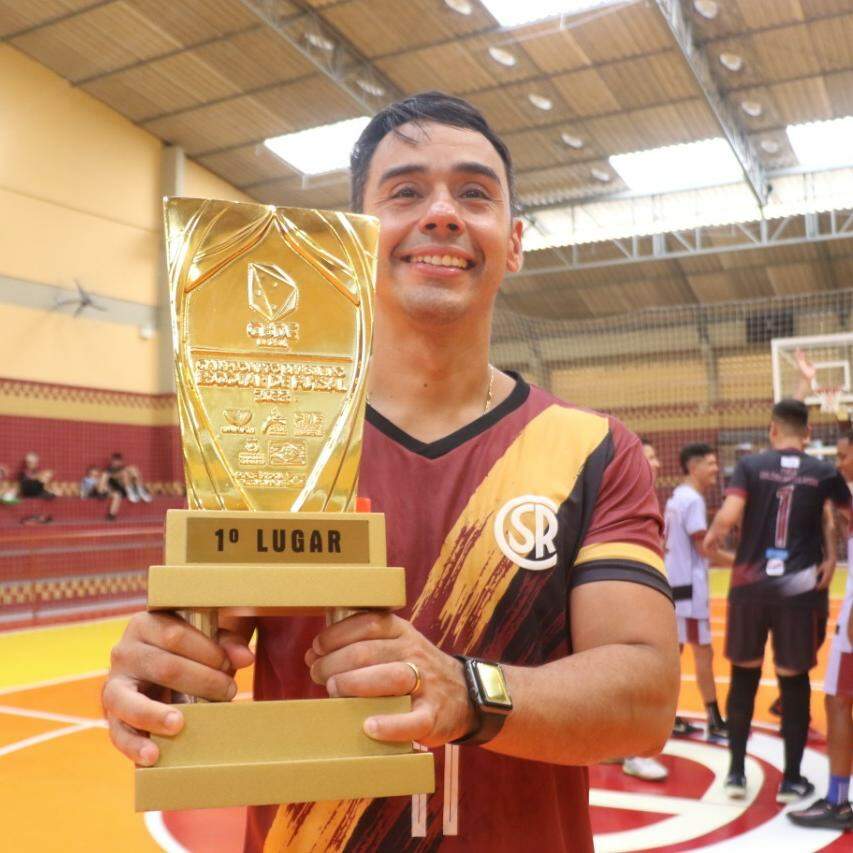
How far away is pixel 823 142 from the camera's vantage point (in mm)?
14875

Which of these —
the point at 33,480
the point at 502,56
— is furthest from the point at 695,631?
the point at 33,480

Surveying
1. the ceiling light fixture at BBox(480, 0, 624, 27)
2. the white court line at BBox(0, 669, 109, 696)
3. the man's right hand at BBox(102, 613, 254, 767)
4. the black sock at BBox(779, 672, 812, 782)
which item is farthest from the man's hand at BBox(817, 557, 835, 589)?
the ceiling light fixture at BBox(480, 0, 624, 27)

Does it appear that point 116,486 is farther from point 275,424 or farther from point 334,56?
point 275,424

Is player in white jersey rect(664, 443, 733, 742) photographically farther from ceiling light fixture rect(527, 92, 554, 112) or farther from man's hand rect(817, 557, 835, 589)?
ceiling light fixture rect(527, 92, 554, 112)

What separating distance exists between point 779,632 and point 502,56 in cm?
1027

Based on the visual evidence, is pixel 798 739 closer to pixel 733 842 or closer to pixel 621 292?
pixel 733 842

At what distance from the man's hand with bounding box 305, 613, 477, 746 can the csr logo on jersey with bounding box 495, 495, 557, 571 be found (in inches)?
15.8

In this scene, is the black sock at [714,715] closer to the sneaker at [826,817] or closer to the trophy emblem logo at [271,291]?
the sneaker at [826,817]

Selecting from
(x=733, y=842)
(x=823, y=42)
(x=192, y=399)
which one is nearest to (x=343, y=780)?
(x=192, y=399)

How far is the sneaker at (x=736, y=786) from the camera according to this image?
4.47 m

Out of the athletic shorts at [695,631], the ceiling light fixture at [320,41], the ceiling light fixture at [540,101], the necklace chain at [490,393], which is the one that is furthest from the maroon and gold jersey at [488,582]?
the ceiling light fixture at [540,101]

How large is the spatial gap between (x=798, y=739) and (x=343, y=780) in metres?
4.09

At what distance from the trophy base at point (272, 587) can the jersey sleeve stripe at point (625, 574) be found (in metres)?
0.49

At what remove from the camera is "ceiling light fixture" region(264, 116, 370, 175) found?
14914mm
